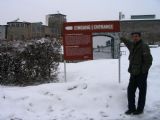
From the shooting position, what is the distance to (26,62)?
1094 cm

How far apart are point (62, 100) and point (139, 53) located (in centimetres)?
231

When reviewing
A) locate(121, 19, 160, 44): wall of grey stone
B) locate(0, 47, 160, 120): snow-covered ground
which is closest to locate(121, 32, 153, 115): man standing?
locate(0, 47, 160, 120): snow-covered ground

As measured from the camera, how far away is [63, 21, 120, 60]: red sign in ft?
34.8

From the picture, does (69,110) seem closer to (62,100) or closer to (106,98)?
(62,100)

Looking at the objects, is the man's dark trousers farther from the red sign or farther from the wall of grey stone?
the wall of grey stone

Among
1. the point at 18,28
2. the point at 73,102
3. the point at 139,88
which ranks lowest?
the point at 73,102

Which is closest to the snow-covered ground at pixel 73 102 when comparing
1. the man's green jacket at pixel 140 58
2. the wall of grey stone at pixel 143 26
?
the man's green jacket at pixel 140 58

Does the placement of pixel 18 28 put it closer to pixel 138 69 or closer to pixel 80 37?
pixel 80 37

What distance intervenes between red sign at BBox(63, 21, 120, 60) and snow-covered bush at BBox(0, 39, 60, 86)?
73 centimetres

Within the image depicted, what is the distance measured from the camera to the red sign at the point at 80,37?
34.8 ft

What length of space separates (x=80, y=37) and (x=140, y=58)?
8.76ft

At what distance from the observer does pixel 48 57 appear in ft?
36.6

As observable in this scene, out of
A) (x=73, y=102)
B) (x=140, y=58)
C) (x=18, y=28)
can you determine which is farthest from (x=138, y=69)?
(x=18, y=28)

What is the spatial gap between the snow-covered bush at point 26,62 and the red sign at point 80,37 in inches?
28.8
